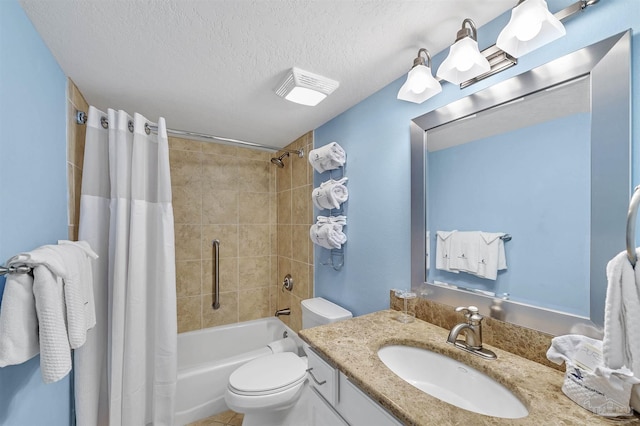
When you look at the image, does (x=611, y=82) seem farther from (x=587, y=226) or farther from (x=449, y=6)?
(x=449, y=6)

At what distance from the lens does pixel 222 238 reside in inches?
99.0

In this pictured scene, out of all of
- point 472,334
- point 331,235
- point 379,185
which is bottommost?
point 472,334

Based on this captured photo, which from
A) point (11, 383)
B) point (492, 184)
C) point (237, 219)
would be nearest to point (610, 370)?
point (492, 184)

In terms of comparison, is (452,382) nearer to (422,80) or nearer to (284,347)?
(422,80)

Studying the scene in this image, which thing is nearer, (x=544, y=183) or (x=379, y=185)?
(x=544, y=183)

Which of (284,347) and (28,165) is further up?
(28,165)

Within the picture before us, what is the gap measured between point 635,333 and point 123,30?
191 centimetres

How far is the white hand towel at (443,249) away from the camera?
119 centimetres

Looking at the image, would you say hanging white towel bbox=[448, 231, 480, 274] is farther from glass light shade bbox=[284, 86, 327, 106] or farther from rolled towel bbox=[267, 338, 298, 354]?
rolled towel bbox=[267, 338, 298, 354]

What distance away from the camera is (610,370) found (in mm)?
581

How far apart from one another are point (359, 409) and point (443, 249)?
0.75 meters

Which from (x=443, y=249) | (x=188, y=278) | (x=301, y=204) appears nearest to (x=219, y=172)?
(x=301, y=204)

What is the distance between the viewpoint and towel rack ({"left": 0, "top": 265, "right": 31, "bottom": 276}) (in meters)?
0.74

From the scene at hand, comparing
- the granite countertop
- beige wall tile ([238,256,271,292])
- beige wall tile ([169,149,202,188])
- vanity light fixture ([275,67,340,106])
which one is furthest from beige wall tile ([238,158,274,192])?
the granite countertop
